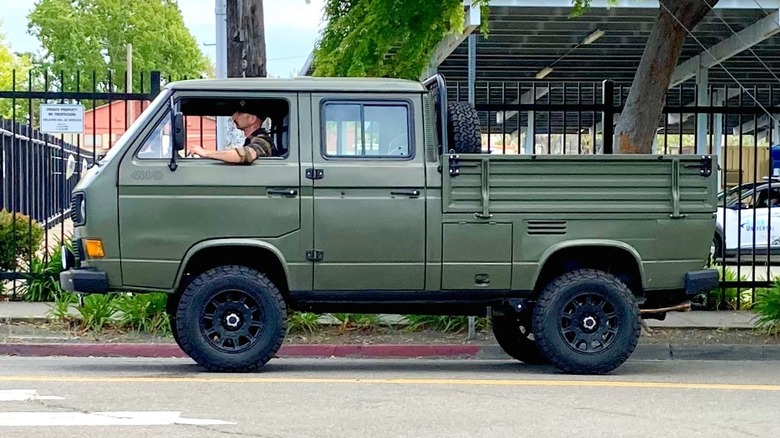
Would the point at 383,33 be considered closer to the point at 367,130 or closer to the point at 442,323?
the point at 442,323

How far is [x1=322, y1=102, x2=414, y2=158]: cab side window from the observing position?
8.70 metres

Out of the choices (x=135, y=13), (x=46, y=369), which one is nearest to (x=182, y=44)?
(x=135, y=13)

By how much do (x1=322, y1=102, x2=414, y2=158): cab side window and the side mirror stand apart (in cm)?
103

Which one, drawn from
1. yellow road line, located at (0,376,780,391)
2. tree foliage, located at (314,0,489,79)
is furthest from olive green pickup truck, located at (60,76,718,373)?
tree foliage, located at (314,0,489,79)

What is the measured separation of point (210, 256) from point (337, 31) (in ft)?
17.7

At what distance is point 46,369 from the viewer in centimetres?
895

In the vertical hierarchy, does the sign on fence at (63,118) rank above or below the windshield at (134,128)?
above

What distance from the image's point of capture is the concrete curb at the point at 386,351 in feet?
34.3

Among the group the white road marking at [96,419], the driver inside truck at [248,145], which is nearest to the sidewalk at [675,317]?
the driver inside truck at [248,145]

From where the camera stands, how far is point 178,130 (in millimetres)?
8375

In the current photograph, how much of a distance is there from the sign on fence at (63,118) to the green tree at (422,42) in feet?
9.78

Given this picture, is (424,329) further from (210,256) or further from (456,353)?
(210,256)

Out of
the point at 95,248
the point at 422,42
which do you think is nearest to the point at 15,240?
the point at 422,42

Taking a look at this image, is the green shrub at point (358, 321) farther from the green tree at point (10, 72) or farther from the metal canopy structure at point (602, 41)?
the green tree at point (10, 72)
